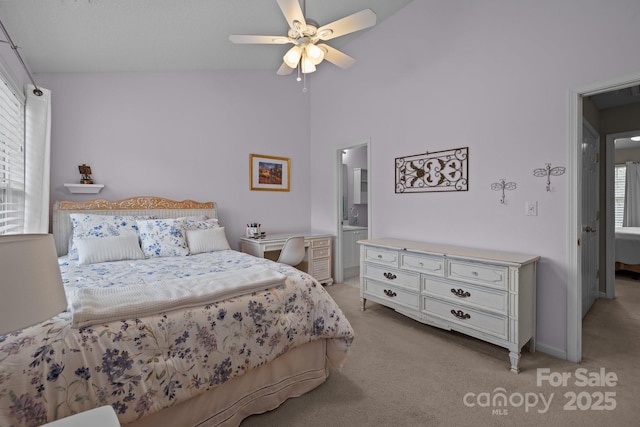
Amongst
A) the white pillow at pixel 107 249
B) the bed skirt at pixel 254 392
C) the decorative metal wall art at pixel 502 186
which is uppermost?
the decorative metal wall art at pixel 502 186

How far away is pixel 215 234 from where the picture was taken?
3.41 metres

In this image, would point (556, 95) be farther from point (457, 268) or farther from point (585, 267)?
point (585, 267)

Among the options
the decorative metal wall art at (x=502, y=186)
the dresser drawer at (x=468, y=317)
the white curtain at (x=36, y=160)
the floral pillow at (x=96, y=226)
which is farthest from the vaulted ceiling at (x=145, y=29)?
the dresser drawer at (x=468, y=317)

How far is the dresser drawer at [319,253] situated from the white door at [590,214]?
9.19ft

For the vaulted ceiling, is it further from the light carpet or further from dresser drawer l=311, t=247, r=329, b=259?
the light carpet

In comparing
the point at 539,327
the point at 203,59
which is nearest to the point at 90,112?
the point at 203,59

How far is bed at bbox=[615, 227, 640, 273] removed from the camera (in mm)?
A: 4551

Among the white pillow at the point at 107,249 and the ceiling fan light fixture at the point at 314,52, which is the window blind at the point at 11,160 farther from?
the ceiling fan light fixture at the point at 314,52

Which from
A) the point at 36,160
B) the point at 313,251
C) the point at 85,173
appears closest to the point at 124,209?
the point at 85,173

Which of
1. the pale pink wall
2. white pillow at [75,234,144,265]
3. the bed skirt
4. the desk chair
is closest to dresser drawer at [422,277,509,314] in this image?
the bed skirt

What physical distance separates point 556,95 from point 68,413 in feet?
11.1

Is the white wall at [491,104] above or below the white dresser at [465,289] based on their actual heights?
above

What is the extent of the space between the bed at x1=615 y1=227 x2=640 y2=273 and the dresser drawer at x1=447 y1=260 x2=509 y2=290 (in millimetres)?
4066

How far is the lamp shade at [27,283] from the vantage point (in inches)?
26.1
